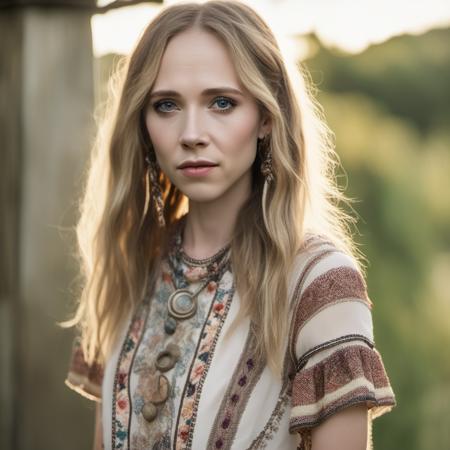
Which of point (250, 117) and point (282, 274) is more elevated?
point (250, 117)

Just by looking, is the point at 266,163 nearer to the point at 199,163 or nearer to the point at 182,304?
the point at 199,163

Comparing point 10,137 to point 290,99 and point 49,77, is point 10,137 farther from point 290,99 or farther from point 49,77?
point 290,99

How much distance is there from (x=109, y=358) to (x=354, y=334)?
644mm

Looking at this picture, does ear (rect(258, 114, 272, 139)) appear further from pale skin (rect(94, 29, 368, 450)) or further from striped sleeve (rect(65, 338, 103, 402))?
striped sleeve (rect(65, 338, 103, 402))

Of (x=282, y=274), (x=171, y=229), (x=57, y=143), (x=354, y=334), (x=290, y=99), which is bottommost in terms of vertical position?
(x=354, y=334)

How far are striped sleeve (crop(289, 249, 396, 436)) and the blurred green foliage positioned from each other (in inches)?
139

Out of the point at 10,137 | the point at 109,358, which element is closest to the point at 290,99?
the point at 109,358

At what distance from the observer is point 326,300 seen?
1893 millimetres

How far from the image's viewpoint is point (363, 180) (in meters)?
5.79

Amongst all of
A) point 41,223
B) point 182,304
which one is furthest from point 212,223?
point 41,223

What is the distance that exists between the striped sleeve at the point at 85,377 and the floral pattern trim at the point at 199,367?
413 millimetres

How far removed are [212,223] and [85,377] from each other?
0.55 metres

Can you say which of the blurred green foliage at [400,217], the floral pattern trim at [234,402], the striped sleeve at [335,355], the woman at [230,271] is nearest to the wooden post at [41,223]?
the woman at [230,271]

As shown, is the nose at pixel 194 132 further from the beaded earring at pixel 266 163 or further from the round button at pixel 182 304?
the round button at pixel 182 304
